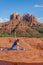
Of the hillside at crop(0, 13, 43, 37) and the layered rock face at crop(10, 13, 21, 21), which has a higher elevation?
the layered rock face at crop(10, 13, 21, 21)

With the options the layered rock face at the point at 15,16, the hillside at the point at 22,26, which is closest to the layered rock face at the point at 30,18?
the hillside at the point at 22,26

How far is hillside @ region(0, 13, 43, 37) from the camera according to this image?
5262 mm

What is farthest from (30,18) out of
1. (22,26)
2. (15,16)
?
(15,16)

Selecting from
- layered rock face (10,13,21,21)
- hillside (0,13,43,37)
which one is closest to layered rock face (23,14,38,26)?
hillside (0,13,43,37)

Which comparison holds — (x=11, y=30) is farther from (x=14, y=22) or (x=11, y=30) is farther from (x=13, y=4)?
(x=13, y=4)

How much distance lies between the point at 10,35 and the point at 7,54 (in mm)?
1019

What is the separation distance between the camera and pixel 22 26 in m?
5.41

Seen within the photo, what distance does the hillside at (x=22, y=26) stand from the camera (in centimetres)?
526

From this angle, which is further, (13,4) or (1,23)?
(1,23)

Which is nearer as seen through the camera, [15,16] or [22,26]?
[15,16]

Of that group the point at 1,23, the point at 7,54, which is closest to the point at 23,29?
the point at 1,23

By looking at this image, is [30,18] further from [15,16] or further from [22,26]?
[15,16]

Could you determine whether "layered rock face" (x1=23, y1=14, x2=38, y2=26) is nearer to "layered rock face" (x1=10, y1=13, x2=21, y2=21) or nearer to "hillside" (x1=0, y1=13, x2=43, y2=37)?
"hillside" (x1=0, y1=13, x2=43, y2=37)

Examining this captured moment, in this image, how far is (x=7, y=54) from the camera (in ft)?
15.8
